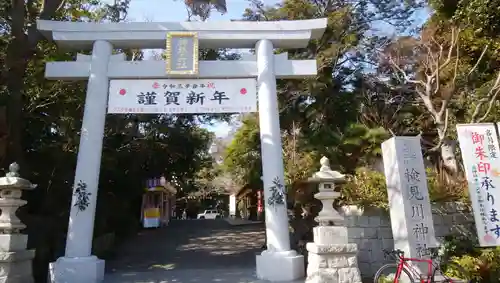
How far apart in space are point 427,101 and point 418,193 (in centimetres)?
327

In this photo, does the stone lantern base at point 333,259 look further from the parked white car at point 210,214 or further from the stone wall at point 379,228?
the parked white car at point 210,214

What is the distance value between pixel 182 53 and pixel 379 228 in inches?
195

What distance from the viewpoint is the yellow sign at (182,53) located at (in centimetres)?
736

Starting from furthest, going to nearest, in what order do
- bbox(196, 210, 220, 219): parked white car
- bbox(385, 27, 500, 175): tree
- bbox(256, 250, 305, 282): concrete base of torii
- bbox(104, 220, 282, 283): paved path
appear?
1. bbox(196, 210, 220, 219): parked white car
2. bbox(385, 27, 500, 175): tree
3. bbox(104, 220, 282, 283): paved path
4. bbox(256, 250, 305, 282): concrete base of torii

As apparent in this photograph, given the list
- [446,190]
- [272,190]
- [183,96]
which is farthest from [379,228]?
[183,96]

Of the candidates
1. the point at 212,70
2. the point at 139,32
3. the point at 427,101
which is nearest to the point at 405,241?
the point at 427,101

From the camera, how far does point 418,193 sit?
19.7 ft

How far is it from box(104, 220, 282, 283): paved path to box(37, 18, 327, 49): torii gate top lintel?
4.51m

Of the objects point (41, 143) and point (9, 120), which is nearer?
point (9, 120)

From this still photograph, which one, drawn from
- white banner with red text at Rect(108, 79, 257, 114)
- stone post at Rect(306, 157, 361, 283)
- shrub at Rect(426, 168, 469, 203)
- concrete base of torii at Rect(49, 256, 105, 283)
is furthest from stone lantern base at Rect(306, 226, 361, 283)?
concrete base of torii at Rect(49, 256, 105, 283)

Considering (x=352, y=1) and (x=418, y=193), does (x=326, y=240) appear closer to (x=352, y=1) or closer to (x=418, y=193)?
(x=418, y=193)

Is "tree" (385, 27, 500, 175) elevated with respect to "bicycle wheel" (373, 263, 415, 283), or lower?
elevated

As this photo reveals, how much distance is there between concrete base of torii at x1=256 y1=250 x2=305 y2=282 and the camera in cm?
635

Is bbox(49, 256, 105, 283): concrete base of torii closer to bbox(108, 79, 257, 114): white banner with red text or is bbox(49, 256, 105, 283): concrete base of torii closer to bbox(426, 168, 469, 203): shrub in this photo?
bbox(108, 79, 257, 114): white banner with red text
